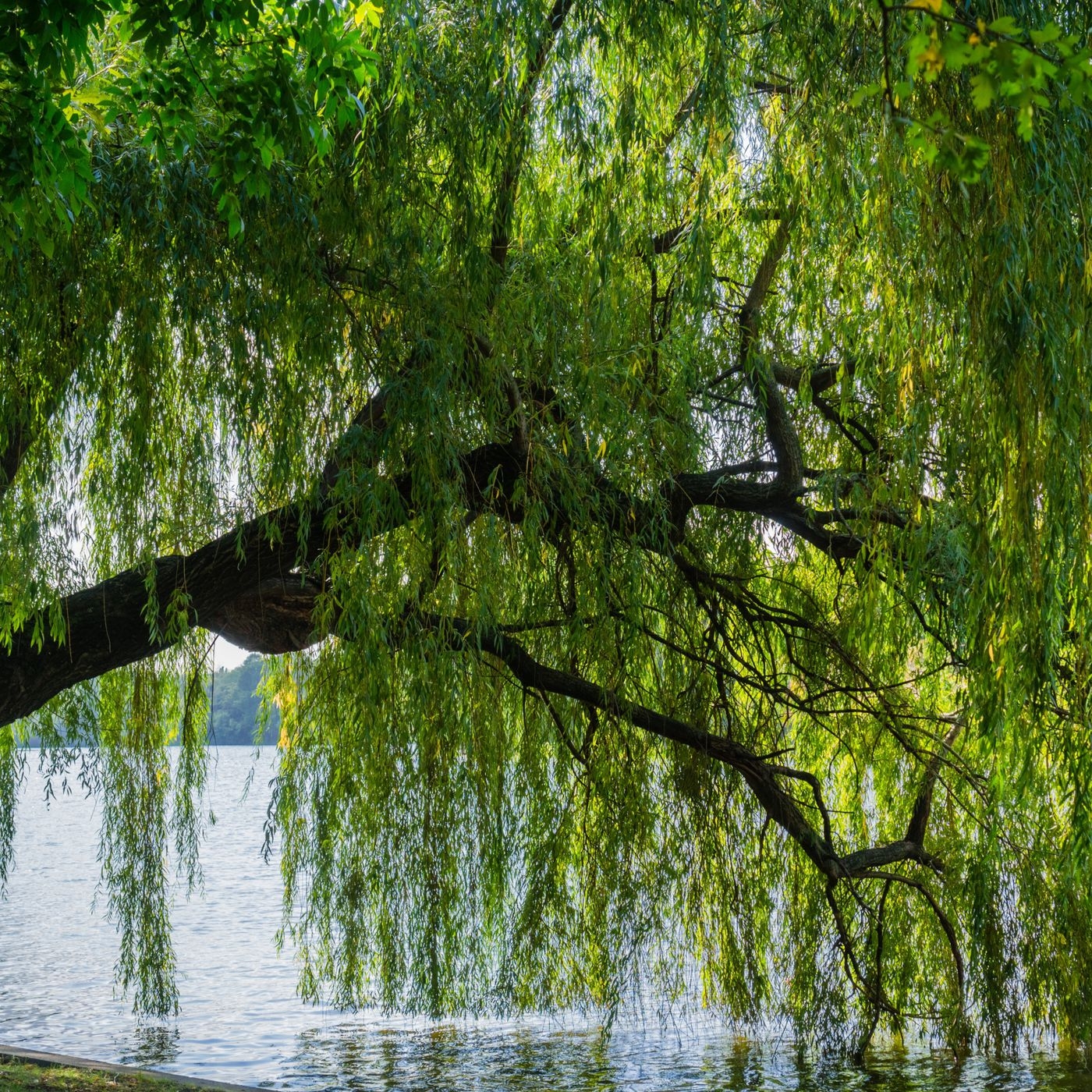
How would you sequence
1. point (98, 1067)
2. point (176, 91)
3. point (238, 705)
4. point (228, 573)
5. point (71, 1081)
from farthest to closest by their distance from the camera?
point (238, 705), point (98, 1067), point (71, 1081), point (228, 573), point (176, 91)

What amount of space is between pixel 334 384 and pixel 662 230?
1437 mm

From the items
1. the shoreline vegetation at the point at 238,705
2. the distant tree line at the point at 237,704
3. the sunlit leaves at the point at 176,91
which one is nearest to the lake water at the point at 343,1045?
the shoreline vegetation at the point at 238,705

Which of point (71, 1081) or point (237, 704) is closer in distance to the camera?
point (71, 1081)

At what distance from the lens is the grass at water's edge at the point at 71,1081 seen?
175 inches

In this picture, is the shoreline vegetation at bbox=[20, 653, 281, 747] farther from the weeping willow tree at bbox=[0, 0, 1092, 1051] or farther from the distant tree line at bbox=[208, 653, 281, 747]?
the weeping willow tree at bbox=[0, 0, 1092, 1051]

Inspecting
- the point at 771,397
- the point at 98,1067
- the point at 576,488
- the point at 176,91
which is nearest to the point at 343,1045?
the point at 98,1067

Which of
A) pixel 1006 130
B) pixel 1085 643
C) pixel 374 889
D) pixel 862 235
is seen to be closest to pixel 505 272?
pixel 862 235

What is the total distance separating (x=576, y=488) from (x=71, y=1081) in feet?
9.56

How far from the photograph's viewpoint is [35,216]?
3174 millimetres

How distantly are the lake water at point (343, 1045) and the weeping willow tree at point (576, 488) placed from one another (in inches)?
25.4

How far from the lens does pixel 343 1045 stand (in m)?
7.00

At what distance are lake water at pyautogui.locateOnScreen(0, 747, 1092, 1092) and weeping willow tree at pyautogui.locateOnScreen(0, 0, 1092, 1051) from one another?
644mm

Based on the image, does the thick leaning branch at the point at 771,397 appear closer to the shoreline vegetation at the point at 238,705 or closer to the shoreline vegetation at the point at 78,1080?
the shoreline vegetation at the point at 238,705

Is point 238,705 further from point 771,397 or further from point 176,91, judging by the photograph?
point 176,91
